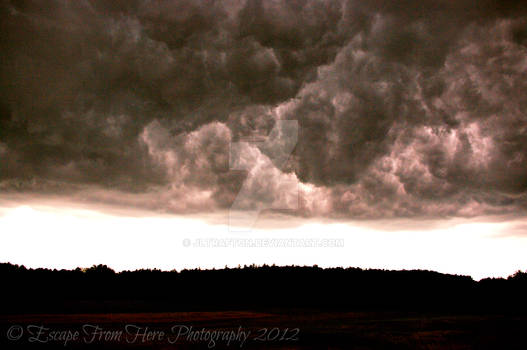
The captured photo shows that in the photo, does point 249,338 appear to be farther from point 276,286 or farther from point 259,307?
point 276,286

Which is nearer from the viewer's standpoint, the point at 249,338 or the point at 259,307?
the point at 249,338

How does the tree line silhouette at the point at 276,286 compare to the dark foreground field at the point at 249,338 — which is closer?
the dark foreground field at the point at 249,338

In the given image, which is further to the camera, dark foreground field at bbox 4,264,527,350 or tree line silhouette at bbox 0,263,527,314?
tree line silhouette at bbox 0,263,527,314

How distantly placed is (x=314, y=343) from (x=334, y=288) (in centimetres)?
6382

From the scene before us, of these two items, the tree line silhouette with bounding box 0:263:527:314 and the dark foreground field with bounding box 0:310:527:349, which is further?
the tree line silhouette with bounding box 0:263:527:314

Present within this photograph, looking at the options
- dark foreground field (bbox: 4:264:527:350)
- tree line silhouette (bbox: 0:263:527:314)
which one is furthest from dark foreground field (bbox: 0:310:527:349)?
tree line silhouette (bbox: 0:263:527:314)

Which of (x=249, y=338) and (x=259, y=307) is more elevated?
(x=249, y=338)

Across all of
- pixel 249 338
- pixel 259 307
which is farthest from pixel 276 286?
pixel 249 338

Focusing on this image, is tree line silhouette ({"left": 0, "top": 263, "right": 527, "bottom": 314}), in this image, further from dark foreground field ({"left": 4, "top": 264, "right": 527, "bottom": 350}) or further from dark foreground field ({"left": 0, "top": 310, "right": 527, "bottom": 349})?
dark foreground field ({"left": 0, "top": 310, "right": 527, "bottom": 349})

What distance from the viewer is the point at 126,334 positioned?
65.6ft

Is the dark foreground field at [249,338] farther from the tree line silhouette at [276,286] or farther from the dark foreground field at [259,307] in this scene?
the tree line silhouette at [276,286]

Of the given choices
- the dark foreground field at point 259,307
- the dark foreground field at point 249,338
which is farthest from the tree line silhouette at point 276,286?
the dark foreground field at point 249,338

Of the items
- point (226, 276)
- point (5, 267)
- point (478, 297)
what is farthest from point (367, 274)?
point (5, 267)

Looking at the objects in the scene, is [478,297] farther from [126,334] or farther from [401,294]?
[126,334]
